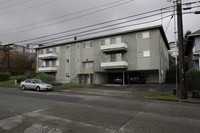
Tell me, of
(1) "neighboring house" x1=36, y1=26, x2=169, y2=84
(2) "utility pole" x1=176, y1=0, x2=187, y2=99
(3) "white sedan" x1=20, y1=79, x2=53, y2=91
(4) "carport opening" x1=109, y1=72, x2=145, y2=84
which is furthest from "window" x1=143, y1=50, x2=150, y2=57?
(3) "white sedan" x1=20, y1=79, x2=53, y2=91

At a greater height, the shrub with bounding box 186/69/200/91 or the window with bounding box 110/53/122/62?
the window with bounding box 110/53/122/62

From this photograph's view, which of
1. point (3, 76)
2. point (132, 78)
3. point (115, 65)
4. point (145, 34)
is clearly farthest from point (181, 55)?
point (3, 76)

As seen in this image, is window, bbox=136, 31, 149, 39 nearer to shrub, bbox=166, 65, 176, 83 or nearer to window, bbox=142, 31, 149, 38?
window, bbox=142, 31, 149, 38

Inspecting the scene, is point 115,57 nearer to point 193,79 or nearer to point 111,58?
point 111,58

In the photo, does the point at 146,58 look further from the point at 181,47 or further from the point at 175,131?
the point at 175,131

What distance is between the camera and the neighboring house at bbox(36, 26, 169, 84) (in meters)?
21.1

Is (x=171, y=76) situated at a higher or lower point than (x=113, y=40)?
lower

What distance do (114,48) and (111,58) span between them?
2.63 metres

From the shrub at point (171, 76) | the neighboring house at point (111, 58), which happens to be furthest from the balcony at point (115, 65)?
the shrub at point (171, 76)

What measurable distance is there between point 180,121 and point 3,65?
171 ft

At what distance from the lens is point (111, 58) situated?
2444 centimetres

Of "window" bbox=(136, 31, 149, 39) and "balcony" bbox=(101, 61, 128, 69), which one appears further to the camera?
"balcony" bbox=(101, 61, 128, 69)

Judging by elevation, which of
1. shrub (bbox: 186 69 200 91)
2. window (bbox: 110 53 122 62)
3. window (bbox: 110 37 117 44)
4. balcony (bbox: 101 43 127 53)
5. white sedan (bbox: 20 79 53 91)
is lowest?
white sedan (bbox: 20 79 53 91)

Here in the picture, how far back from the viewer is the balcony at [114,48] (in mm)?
21906
